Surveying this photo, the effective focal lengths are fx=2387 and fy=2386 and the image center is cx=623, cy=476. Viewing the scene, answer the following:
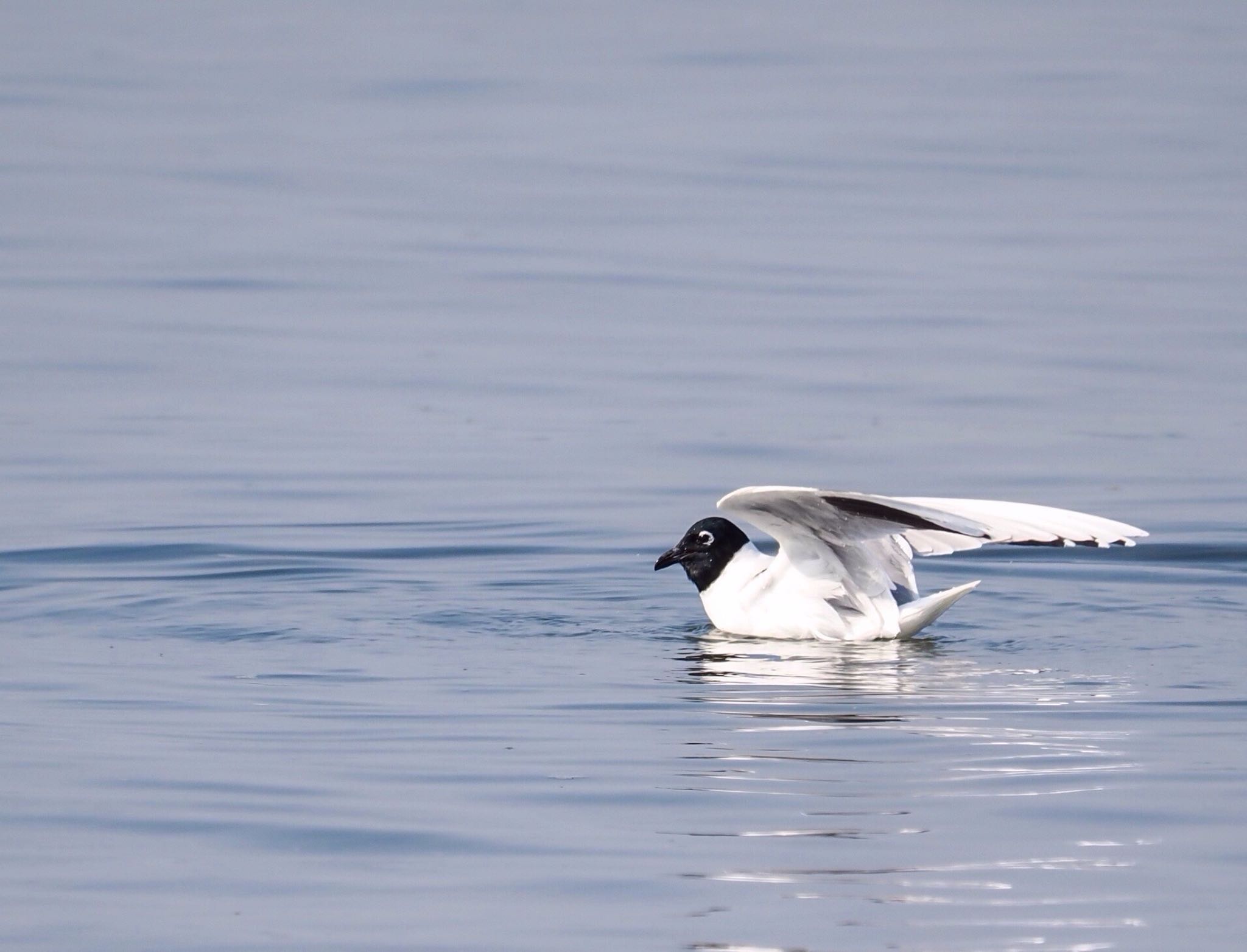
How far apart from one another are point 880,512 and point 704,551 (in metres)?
1.88

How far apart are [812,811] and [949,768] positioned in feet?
2.72

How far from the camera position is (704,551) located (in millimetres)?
12500

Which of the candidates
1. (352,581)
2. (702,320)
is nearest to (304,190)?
(702,320)

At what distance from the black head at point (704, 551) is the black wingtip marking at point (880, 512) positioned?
152cm

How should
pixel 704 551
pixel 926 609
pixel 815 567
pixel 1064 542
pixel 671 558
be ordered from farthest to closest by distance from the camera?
1. pixel 671 558
2. pixel 704 551
3. pixel 815 567
4. pixel 926 609
5. pixel 1064 542

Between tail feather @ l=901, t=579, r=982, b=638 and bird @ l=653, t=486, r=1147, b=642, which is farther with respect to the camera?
tail feather @ l=901, t=579, r=982, b=638

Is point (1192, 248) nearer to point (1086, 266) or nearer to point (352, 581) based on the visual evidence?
point (1086, 266)

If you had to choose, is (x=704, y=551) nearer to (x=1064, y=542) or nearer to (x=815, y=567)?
(x=815, y=567)

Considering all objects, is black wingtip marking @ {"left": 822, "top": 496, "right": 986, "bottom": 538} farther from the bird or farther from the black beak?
the black beak

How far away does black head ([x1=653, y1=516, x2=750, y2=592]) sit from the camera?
12.5m

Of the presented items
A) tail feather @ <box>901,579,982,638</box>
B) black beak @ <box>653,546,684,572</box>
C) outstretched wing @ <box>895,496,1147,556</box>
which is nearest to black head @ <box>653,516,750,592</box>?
black beak @ <box>653,546,684,572</box>

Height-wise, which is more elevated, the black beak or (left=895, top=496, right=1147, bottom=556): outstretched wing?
(left=895, top=496, right=1147, bottom=556): outstretched wing

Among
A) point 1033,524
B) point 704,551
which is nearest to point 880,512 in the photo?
point 1033,524

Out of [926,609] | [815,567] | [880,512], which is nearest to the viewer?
[880,512]
